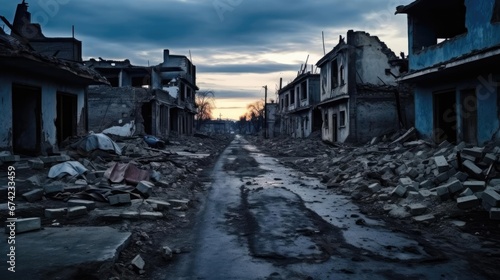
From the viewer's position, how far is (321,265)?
4816 mm

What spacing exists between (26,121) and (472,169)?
13.4 meters

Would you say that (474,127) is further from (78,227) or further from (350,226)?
(78,227)

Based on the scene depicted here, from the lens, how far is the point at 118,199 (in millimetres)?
7980

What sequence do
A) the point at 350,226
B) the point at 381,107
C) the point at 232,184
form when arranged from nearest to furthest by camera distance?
the point at 350,226 < the point at 232,184 < the point at 381,107

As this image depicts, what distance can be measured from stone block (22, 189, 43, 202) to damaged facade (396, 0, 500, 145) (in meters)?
11.0

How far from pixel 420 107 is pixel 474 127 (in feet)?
11.2

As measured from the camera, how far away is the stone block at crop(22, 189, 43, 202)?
7727 mm

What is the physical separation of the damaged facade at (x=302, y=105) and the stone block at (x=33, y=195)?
2918 cm

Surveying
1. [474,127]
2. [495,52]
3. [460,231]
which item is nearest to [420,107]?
[474,127]

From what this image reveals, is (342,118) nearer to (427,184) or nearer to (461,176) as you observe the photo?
(427,184)

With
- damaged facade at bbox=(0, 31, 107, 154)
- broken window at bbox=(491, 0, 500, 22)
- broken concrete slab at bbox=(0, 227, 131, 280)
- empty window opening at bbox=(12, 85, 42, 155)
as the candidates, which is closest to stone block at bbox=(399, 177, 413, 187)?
broken window at bbox=(491, 0, 500, 22)

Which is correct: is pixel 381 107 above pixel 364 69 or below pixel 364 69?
below

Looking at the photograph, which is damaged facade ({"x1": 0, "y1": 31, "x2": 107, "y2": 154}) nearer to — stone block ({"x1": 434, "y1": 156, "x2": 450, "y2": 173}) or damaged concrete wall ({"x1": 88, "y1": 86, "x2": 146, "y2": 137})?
damaged concrete wall ({"x1": 88, "y1": 86, "x2": 146, "y2": 137})

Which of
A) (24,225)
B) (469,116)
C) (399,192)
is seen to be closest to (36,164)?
(24,225)
